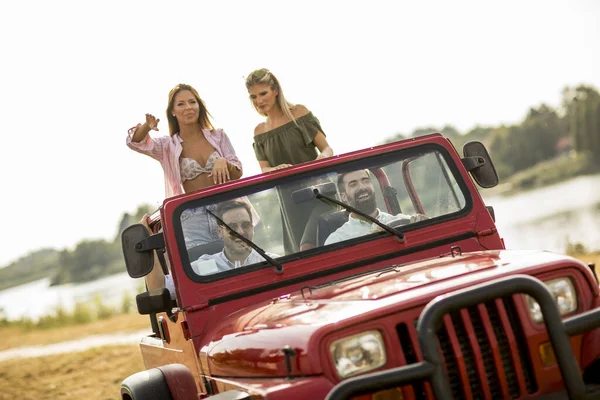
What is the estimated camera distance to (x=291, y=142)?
6.65 meters

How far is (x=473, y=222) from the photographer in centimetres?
521

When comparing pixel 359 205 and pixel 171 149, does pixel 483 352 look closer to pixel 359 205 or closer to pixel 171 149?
pixel 359 205

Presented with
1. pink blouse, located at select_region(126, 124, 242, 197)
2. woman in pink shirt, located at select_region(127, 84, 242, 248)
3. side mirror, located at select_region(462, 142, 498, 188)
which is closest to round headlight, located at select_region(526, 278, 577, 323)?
side mirror, located at select_region(462, 142, 498, 188)

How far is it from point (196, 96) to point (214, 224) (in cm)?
185

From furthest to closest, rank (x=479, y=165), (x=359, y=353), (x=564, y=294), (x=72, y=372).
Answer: (x=72, y=372), (x=479, y=165), (x=564, y=294), (x=359, y=353)

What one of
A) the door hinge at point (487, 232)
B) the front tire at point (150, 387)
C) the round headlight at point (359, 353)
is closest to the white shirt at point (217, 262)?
the front tire at point (150, 387)

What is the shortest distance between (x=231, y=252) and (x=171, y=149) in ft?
5.75

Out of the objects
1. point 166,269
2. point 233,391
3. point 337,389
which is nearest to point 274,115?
point 166,269

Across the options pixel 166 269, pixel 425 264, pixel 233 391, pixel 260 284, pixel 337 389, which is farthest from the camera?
pixel 166 269

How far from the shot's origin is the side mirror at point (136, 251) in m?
4.91

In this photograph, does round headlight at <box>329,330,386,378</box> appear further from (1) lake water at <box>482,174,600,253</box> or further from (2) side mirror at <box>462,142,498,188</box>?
(1) lake water at <box>482,174,600,253</box>

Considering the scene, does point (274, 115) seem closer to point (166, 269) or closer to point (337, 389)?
point (166, 269)

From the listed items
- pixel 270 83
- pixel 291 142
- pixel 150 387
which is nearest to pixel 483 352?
pixel 150 387

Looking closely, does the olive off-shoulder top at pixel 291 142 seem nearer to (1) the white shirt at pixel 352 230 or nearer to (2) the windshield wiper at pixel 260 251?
(1) the white shirt at pixel 352 230
